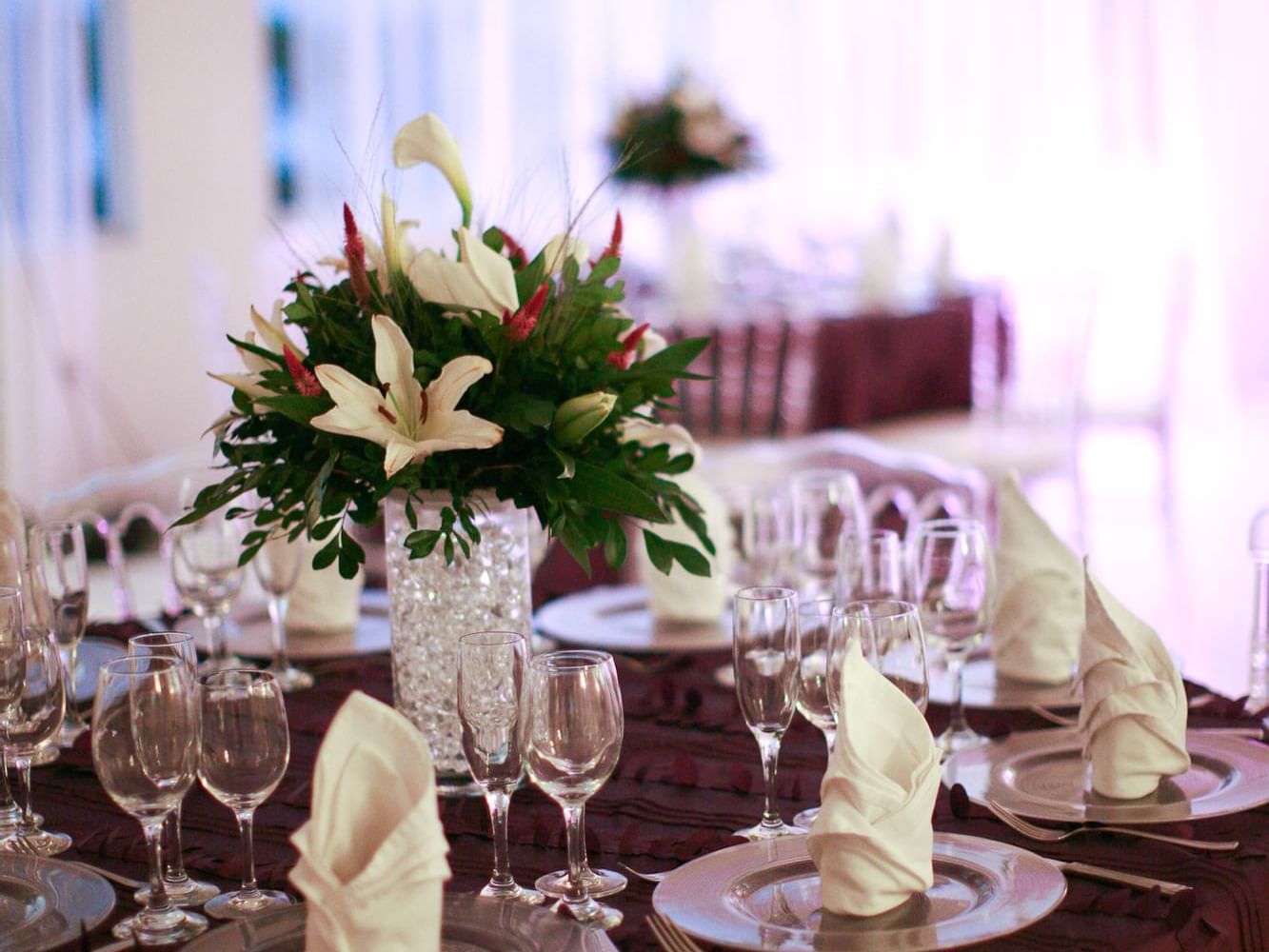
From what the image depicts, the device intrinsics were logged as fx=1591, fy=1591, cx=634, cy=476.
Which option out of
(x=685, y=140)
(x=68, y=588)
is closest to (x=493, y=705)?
(x=68, y=588)

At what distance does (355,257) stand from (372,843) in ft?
1.85

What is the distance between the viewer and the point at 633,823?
1.42 metres

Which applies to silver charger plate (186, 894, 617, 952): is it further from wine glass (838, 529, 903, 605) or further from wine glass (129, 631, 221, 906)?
wine glass (838, 529, 903, 605)

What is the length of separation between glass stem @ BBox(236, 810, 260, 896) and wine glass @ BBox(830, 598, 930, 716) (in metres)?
0.49

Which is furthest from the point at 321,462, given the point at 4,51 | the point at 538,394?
the point at 4,51

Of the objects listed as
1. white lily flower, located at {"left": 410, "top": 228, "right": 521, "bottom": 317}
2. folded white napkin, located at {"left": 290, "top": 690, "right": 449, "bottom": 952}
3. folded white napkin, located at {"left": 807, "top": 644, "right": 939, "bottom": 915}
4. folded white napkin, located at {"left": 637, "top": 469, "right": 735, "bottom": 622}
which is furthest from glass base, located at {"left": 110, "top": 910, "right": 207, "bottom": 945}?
folded white napkin, located at {"left": 637, "top": 469, "right": 735, "bottom": 622}

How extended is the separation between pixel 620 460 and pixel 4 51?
505 centimetres

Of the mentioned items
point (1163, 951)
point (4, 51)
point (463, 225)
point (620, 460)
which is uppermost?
point (4, 51)

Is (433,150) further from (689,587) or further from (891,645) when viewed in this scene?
(689,587)

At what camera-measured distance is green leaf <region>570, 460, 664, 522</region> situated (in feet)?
4.90

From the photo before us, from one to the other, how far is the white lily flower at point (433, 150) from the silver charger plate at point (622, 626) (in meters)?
0.69

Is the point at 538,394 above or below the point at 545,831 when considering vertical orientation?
above

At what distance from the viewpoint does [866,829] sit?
1150 millimetres

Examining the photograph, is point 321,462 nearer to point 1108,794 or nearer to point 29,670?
point 29,670
